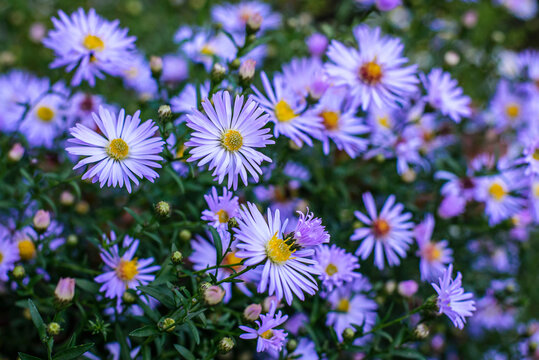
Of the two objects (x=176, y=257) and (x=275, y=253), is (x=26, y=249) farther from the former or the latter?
(x=275, y=253)

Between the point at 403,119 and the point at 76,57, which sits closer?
the point at 76,57

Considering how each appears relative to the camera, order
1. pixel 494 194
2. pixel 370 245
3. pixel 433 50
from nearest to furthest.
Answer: pixel 370 245 → pixel 494 194 → pixel 433 50

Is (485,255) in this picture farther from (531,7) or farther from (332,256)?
(531,7)

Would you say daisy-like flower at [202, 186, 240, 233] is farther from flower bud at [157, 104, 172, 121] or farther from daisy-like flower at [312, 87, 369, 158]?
daisy-like flower at [312, 87, 369, 158]

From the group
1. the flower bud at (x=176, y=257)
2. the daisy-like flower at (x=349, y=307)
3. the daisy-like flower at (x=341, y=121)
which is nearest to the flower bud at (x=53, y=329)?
the flower bud at (x=176, y=257)

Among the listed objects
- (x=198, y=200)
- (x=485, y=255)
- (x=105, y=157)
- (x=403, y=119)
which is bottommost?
(x=105, y=157)

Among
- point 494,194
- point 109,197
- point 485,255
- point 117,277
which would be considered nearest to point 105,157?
point 117,277
